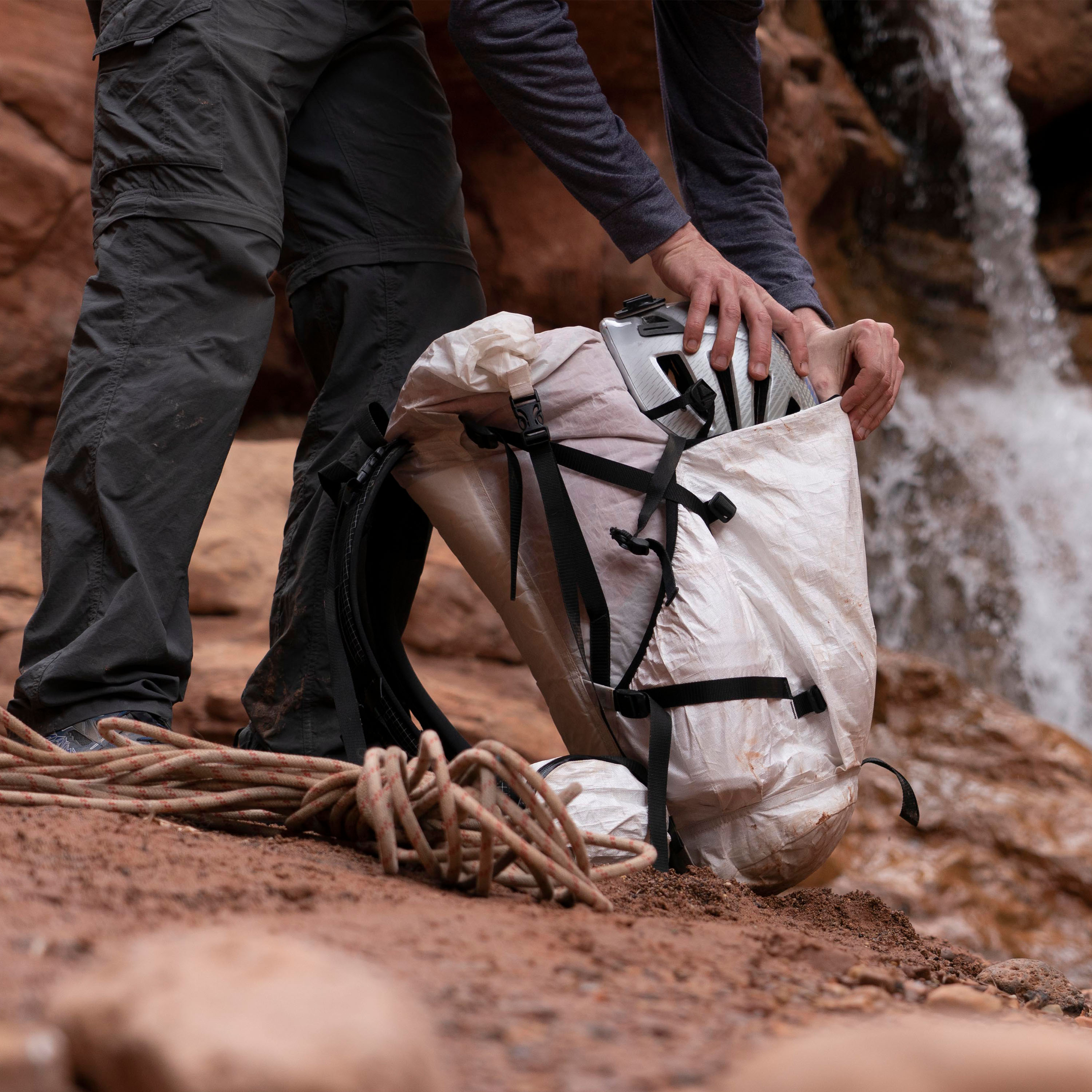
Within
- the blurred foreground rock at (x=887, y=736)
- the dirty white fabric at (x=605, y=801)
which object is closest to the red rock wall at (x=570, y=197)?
the blurred foreground rock at (x=887, y=736)

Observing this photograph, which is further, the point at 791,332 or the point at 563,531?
the point at 791,332

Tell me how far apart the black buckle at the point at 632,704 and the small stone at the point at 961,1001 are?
497 millimetres

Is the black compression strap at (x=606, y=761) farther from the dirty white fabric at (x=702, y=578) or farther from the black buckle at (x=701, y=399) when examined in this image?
the black buckle at (x=701, y=399)

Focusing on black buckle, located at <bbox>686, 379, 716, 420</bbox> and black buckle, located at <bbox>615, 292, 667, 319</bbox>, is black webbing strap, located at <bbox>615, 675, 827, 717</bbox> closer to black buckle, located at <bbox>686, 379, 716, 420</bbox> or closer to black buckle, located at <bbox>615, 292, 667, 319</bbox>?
black buckle, located at <bbox>686, 379, 716, 420</bbox>

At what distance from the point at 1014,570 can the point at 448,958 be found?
4882 mm

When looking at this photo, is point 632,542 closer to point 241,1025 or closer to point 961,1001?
point 961,1001

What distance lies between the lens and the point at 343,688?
54.0 inches

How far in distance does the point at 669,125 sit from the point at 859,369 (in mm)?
653

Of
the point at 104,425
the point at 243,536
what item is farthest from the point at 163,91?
the point at 243,536

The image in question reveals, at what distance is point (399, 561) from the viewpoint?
1.59m

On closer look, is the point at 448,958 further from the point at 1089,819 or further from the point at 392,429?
the point at 1089,819

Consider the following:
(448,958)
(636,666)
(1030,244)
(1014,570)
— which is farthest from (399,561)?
(1030,244)

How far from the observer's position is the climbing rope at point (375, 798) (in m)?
0.86

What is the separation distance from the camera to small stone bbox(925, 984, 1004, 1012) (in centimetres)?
75
